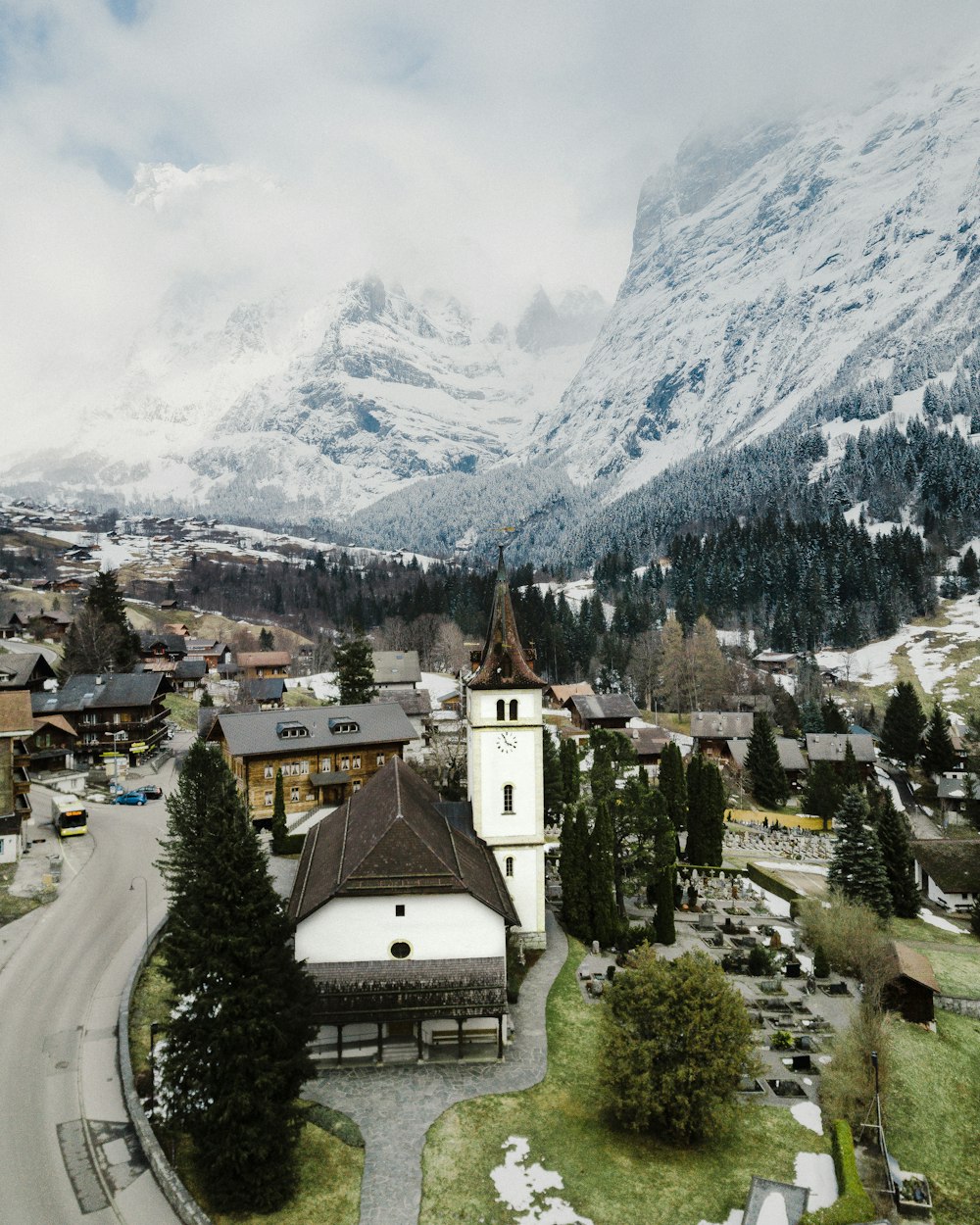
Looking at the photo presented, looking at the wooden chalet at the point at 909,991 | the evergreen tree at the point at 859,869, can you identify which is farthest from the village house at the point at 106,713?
the wooden chalet at the point at 909,991

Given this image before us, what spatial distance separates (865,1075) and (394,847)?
1849 cm

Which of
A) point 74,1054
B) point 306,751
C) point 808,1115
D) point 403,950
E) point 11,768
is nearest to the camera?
point 74,1054

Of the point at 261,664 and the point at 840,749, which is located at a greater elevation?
the point at 261,664

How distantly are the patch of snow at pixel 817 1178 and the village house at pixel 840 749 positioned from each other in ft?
221

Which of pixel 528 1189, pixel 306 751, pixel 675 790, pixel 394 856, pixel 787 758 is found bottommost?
pixel 528 1189

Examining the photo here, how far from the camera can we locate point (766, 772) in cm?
8275

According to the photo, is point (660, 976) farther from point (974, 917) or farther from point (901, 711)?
point (901, 711)

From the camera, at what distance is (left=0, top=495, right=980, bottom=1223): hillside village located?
99.2 ft

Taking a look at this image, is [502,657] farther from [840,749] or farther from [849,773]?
[840,749]

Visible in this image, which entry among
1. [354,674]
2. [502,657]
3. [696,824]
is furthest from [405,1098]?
[354,674]

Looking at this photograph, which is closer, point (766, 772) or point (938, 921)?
point (938, 921)

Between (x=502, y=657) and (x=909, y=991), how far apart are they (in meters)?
23.9

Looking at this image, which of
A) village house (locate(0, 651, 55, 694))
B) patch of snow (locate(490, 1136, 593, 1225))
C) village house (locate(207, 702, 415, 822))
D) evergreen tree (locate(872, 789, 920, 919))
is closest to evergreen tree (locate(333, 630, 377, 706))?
→ village house (locate(207, 702, 415, 822))

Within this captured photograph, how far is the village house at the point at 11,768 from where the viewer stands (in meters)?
43.4
